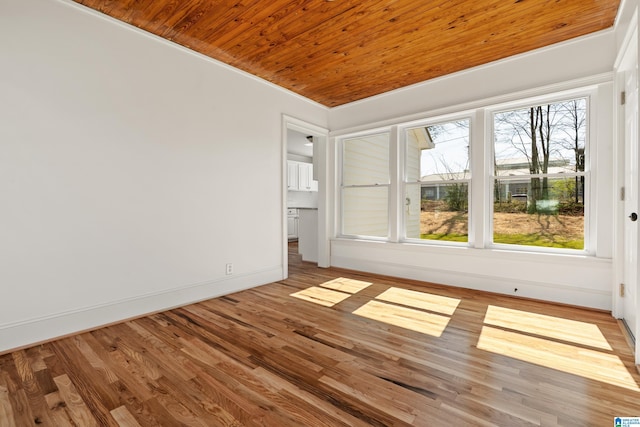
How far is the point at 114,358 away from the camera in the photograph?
206cm

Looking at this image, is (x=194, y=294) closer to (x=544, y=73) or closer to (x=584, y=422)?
(x=584, y=422)

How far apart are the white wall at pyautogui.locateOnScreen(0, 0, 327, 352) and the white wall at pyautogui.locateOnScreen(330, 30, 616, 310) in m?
2.15

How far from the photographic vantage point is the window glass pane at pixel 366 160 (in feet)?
15.1

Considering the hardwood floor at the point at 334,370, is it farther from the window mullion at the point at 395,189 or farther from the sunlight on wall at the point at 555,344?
the window mullion at the point at 395,189

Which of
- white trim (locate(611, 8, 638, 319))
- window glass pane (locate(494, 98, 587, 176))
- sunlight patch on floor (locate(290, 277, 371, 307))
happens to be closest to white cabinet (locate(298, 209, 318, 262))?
sunlight patch on floor (locate(290, 277, 371, 307))

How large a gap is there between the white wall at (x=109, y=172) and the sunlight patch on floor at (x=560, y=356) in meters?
2.73

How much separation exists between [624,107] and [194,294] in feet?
14.7

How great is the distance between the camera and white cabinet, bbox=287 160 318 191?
8266 mm

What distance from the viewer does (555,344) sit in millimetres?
2232

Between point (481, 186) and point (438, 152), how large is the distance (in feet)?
2.55

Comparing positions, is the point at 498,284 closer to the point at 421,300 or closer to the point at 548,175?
the point at 421,300

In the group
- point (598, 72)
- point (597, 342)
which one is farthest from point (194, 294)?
point (598, 72)

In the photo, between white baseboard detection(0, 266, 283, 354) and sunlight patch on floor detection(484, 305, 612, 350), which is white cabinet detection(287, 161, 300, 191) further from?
sunlight patch on floor detection(484, 305, 612, 350)

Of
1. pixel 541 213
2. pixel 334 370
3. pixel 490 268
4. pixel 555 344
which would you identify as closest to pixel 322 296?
pixel 334 370
